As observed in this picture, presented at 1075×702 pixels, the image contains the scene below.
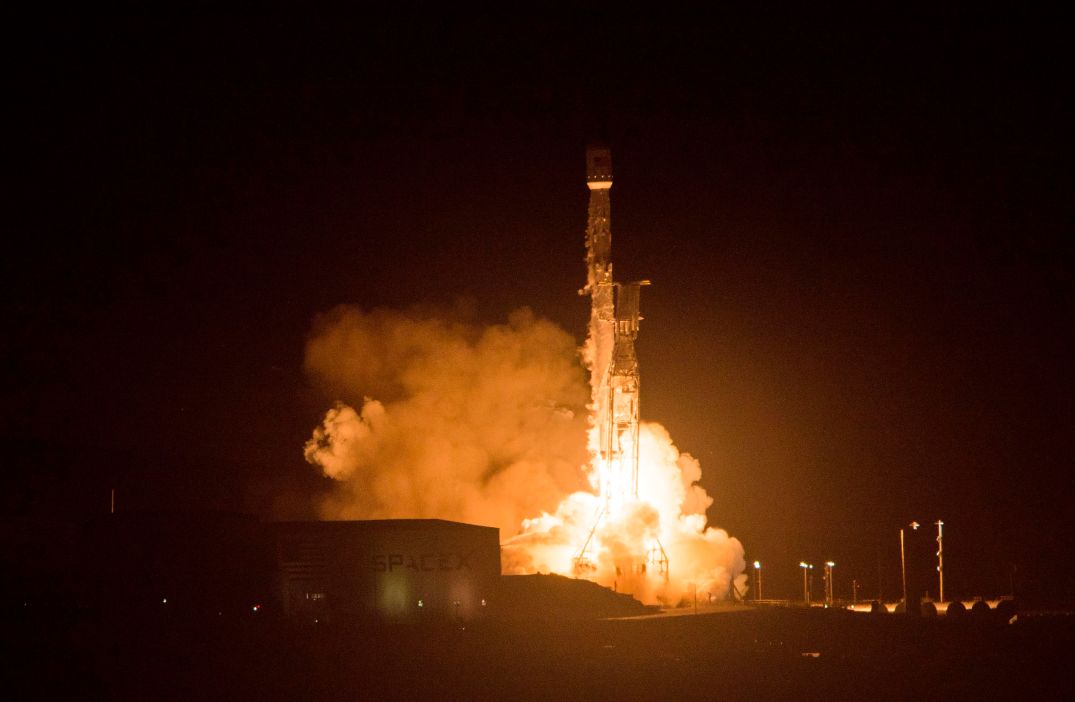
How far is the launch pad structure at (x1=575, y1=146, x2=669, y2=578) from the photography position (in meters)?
55.2

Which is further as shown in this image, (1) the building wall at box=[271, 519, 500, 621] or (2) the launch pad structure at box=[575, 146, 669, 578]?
(2) the launch pad structure at box=[575, 146, 669, 578]

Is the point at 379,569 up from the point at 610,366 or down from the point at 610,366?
down

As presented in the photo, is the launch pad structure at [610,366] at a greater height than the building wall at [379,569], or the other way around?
the launch pad structure at [610,366]

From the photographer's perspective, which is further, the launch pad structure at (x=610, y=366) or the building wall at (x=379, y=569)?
the launch pad structure at (x=610, y=366)

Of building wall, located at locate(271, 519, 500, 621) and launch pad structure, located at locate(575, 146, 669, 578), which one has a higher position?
launch pad structure, located at locate(575, 146, 669, 578)

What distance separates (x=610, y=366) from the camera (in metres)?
56.1

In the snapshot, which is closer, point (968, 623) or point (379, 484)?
point (968, 623)

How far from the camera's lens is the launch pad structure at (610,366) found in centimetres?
5525

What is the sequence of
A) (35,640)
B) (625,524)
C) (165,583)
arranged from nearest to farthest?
(35,640) → (165,583) → (625,524)

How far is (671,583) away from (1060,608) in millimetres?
29152

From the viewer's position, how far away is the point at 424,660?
30484mm

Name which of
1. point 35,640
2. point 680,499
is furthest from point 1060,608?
point 35,640

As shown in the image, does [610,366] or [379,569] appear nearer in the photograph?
[379,569]

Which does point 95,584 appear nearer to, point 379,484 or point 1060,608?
point 379,484
